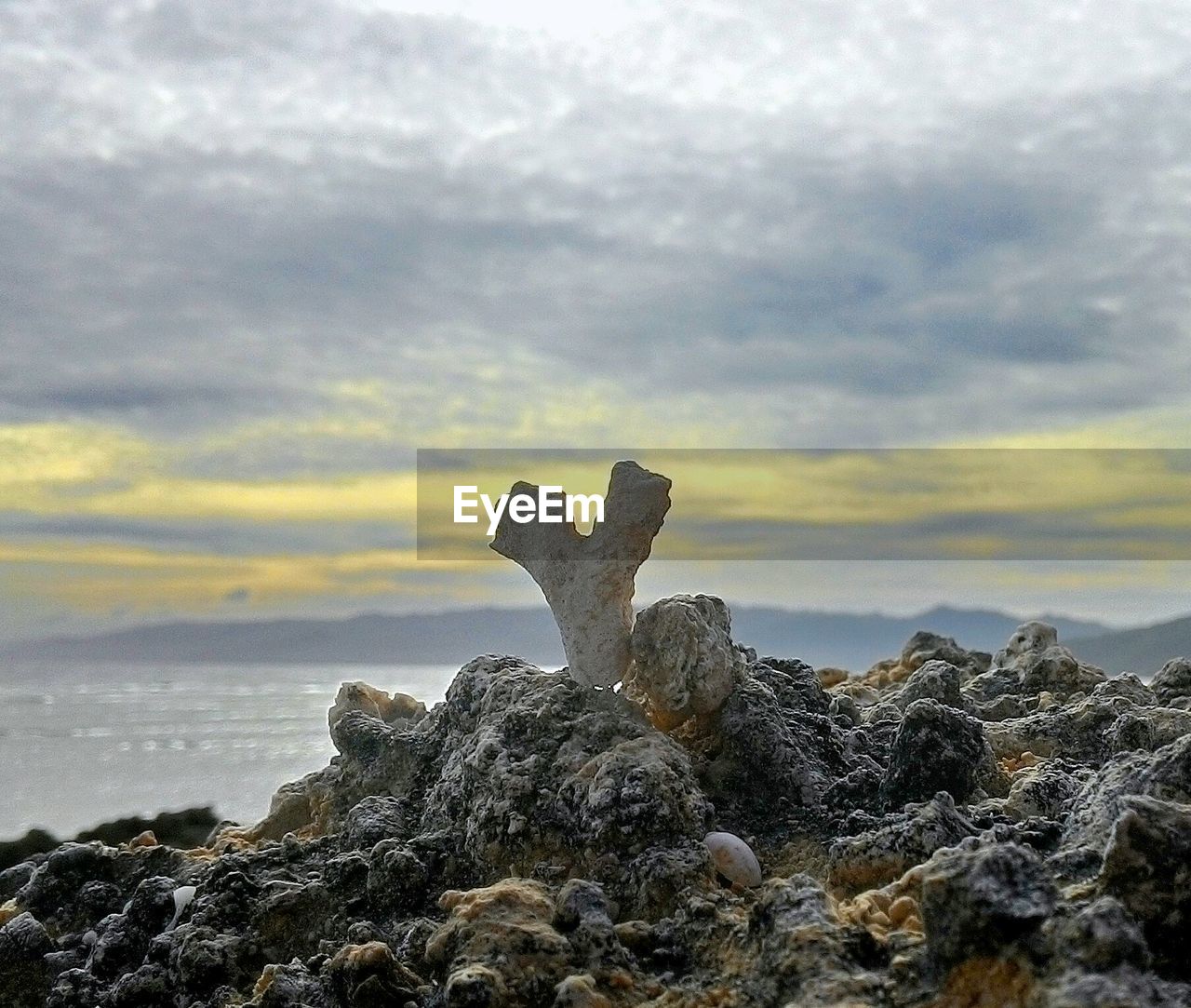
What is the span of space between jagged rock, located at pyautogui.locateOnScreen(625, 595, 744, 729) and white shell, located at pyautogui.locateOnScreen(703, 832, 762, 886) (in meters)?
1.11

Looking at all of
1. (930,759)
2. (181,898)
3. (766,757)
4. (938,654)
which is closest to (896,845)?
(930,759)

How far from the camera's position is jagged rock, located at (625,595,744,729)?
7242 millimetres

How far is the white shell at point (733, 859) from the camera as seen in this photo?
6.16 meters

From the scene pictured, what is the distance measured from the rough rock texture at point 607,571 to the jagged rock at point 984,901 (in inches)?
138

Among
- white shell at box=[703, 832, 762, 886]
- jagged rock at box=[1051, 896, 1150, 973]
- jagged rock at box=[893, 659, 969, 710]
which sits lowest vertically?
white shell at box=[703, 832, 762, 886]

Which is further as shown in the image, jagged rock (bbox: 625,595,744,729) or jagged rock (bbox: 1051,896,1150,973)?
jagged rock (bbox: 625,595,744,729)

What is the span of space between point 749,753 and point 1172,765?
8.14 feet

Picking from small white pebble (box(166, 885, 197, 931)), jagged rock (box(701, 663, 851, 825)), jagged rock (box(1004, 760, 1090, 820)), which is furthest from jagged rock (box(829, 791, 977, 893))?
small white pebble (box(166, 885, 197, 931))

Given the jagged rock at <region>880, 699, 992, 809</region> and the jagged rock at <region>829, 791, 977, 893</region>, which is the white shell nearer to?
the jagged rock at <region>829, 791, 977, 893</region>

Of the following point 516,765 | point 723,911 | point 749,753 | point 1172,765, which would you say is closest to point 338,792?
point 516,765

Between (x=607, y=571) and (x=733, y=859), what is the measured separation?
217cm

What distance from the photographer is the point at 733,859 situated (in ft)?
20.4

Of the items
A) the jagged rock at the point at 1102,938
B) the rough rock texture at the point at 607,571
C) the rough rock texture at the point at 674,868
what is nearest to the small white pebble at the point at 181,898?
the rough rock texture at the point at 674,868

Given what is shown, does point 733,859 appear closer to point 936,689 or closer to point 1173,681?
point 936,689
